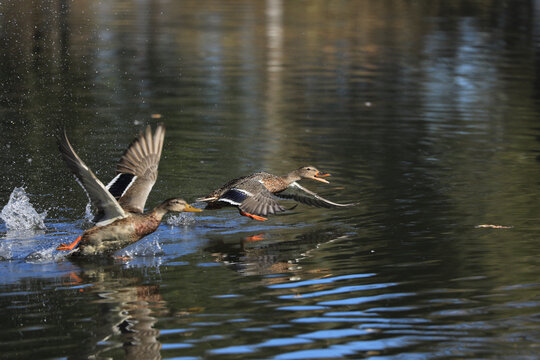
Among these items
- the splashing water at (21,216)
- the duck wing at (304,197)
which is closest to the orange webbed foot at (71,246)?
the splashing water at (21,216)

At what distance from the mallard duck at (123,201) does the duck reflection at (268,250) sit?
62cm

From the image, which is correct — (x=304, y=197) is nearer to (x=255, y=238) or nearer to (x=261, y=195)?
(x=261, y=195)

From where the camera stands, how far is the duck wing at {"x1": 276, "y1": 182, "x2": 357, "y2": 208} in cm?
1184

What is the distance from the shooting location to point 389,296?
326 inches

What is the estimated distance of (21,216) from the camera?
10.9m

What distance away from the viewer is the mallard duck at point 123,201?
9.02 m

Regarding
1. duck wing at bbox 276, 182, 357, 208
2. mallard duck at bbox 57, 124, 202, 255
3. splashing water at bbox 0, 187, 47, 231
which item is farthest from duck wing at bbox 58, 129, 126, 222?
duck wing at bbox 276, 182, 357, 208

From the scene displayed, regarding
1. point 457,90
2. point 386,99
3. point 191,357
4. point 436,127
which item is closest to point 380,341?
point 191,357

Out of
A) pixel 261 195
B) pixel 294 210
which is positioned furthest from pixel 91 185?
pixel 294 210

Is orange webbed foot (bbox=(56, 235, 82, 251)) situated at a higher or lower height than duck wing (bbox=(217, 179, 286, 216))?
lower

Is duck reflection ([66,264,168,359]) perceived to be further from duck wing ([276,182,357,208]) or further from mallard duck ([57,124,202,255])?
duck wing ([276,182,357,208])

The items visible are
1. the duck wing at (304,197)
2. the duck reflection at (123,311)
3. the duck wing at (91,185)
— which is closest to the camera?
the duck reflection at (123,311)

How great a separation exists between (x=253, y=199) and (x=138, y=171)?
1.38 metres

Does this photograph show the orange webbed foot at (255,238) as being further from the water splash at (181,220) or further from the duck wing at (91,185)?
the duck wing at (91,185)
